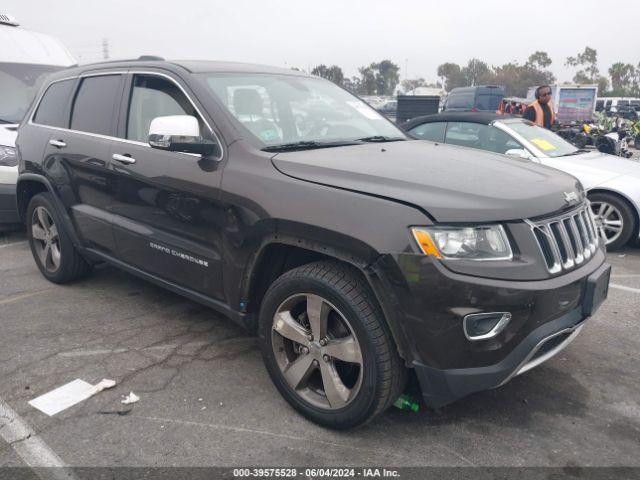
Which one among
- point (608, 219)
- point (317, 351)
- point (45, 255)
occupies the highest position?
point (317, 351)

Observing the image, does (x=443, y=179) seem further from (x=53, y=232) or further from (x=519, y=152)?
(x=519, y=152)

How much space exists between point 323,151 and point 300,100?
0.71m

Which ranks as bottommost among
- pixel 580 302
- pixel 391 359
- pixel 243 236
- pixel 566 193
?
pixel 391 359

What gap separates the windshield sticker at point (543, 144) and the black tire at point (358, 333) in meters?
4.67

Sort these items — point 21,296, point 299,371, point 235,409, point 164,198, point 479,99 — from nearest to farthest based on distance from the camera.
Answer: point 299,371, point 235,409, point 164,198, point 21,296, point 479,99

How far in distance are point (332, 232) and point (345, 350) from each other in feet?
1.80

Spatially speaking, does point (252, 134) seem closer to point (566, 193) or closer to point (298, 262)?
point (298, 262)

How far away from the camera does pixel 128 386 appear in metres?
3.15

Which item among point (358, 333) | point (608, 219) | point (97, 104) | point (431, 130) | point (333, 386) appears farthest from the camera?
point (431, 130)

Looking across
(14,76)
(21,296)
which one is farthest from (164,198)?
(14,76)

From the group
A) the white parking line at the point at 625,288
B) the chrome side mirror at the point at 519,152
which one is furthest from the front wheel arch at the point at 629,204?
the white parking line at the point at 625,288

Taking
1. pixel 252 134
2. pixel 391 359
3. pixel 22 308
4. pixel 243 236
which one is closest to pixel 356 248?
pixel 391 359

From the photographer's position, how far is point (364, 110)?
4.02m

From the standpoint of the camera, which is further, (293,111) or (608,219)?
(608,219)
